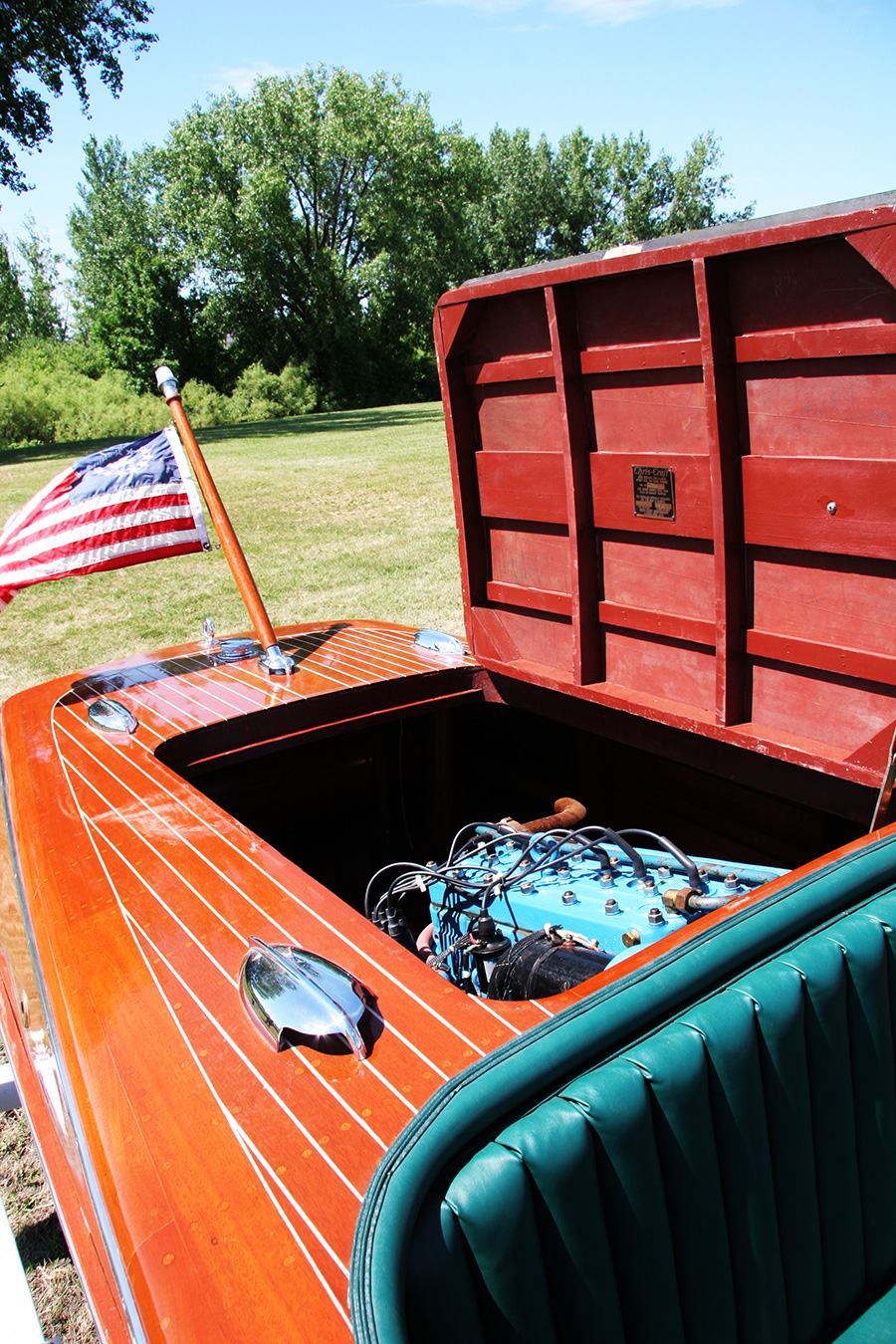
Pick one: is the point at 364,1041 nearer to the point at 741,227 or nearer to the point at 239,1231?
the point at 239,1231

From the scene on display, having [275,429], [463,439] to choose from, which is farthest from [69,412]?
[463,439]

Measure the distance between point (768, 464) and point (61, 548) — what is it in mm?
2526

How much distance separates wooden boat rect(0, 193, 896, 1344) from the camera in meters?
1.17

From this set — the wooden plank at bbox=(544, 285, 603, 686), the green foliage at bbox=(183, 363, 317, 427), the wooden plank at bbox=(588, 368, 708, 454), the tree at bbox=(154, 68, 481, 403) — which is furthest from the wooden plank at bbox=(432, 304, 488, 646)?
the tree at bbox=(154, 68, 481, 403)

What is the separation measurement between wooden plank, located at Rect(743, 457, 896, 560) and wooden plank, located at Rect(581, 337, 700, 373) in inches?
12.4

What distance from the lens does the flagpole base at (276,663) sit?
357 centimetres

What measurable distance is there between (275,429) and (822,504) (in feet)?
76.0

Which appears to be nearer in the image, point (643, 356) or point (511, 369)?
point (643, 356)

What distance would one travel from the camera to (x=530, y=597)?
328 cm

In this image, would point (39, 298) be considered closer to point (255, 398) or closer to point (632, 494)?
point (255, 398)

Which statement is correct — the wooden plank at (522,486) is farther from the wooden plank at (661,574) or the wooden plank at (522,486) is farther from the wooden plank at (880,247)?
the wooden plank at (880,247)

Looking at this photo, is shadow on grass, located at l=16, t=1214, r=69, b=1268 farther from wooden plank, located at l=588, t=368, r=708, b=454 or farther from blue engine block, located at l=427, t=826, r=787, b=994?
wooden plank, located at l=588, t=368, r=708, b=454

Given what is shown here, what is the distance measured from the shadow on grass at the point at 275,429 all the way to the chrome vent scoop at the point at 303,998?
19199 millimetres

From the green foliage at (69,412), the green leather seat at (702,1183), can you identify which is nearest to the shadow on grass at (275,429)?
the green foliage at (69,412)
